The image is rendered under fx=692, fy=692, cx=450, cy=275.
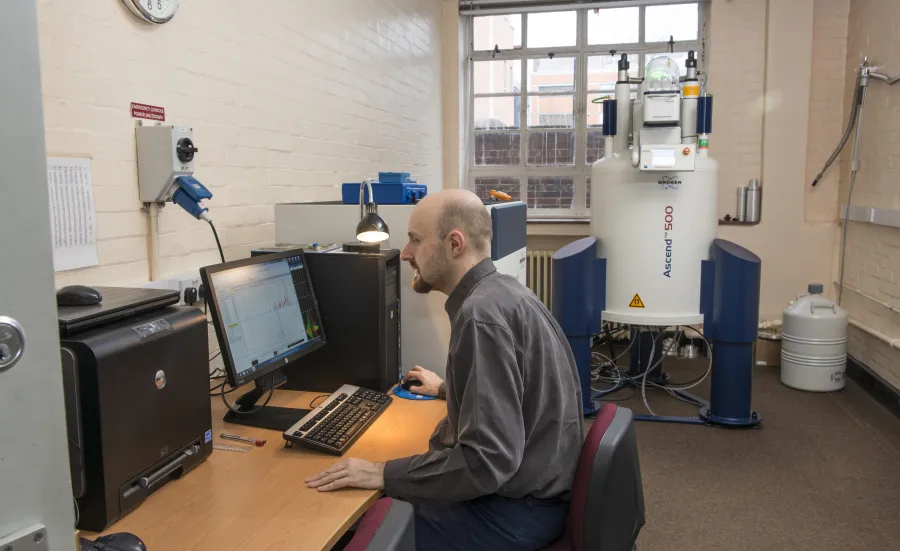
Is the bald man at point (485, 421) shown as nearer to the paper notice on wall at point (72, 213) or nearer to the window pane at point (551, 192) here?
the paper notice on wall at point (72, 213)

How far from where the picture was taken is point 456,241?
160 centimetres

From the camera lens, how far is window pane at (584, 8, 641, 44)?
18.1 ft

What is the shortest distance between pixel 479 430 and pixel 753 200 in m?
4.27

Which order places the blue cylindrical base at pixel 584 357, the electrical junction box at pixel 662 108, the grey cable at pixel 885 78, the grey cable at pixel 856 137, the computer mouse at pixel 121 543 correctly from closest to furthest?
the computer mouse at pixel 121 543 → the electrical junction box at pixel 662 108 → the blue cylindrical base at pixel 584 357 → the grey cable at pixel 885 78 → the grey cable at pixel 856 137

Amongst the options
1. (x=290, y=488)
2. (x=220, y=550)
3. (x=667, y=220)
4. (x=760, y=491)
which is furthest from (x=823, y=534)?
(x=220, y=550)

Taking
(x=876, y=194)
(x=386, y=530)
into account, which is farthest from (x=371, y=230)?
(x=876, y=194)

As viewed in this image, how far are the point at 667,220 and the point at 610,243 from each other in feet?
1.06

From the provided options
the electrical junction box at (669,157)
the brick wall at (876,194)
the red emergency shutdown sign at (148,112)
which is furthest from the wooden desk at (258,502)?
the brick wall at (876,194)

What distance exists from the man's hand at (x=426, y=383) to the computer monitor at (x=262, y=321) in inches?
11.5

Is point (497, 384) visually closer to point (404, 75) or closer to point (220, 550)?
point (220, 550)

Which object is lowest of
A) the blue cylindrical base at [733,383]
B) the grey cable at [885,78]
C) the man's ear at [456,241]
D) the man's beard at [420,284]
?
the blue cylindrical base at [733,383]

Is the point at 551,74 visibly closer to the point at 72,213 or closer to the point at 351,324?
the point at 351,324

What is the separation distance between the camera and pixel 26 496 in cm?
51

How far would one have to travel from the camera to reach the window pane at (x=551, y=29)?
223 inches
